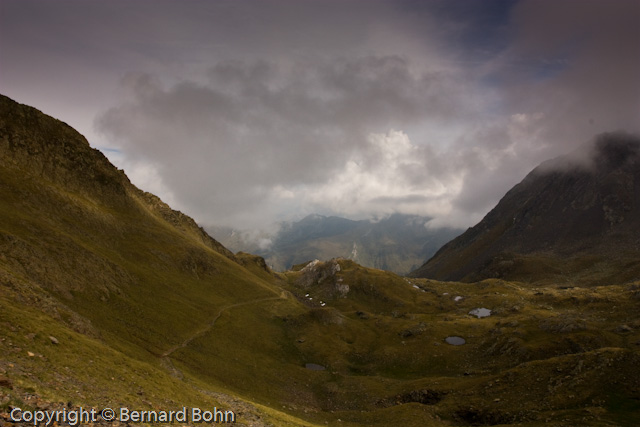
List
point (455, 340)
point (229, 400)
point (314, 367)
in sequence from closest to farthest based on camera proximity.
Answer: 1. point (229, 400)
2. point (314, 367)
3. point (455, 340)

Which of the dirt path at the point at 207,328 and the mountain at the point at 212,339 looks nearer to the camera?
the mountain at the point at 212,339

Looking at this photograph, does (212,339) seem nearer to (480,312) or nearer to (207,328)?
(207,328)

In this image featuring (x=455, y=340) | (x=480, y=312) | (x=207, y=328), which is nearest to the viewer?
(x=207, y=328)

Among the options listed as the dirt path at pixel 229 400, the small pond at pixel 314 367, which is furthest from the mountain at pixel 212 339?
the small pond at pixel 314 367

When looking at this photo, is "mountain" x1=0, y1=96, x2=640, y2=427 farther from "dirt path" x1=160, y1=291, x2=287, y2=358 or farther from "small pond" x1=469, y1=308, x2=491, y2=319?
"small pond" x1=469, y1=308, x2=491, y2=319

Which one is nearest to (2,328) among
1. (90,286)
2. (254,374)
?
(90,286)

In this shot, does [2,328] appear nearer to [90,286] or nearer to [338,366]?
[90,286]

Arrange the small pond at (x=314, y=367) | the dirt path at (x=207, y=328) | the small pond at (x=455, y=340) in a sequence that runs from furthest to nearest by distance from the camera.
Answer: the small pond at (x=455, y=340) → the small pond at (x=314, y=367) → the dirt path at (x=207, y=328)

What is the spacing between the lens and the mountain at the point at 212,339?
3666cm

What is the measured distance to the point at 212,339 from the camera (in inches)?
3280

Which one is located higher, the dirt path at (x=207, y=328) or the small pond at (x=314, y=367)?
the dirt path at (x=207, y=328)

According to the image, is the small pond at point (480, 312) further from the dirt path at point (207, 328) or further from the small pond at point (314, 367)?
the dirt path at point (207, 328)

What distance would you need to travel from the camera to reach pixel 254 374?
75.8 metres

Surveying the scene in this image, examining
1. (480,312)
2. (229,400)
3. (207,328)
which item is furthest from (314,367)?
(480,312)
